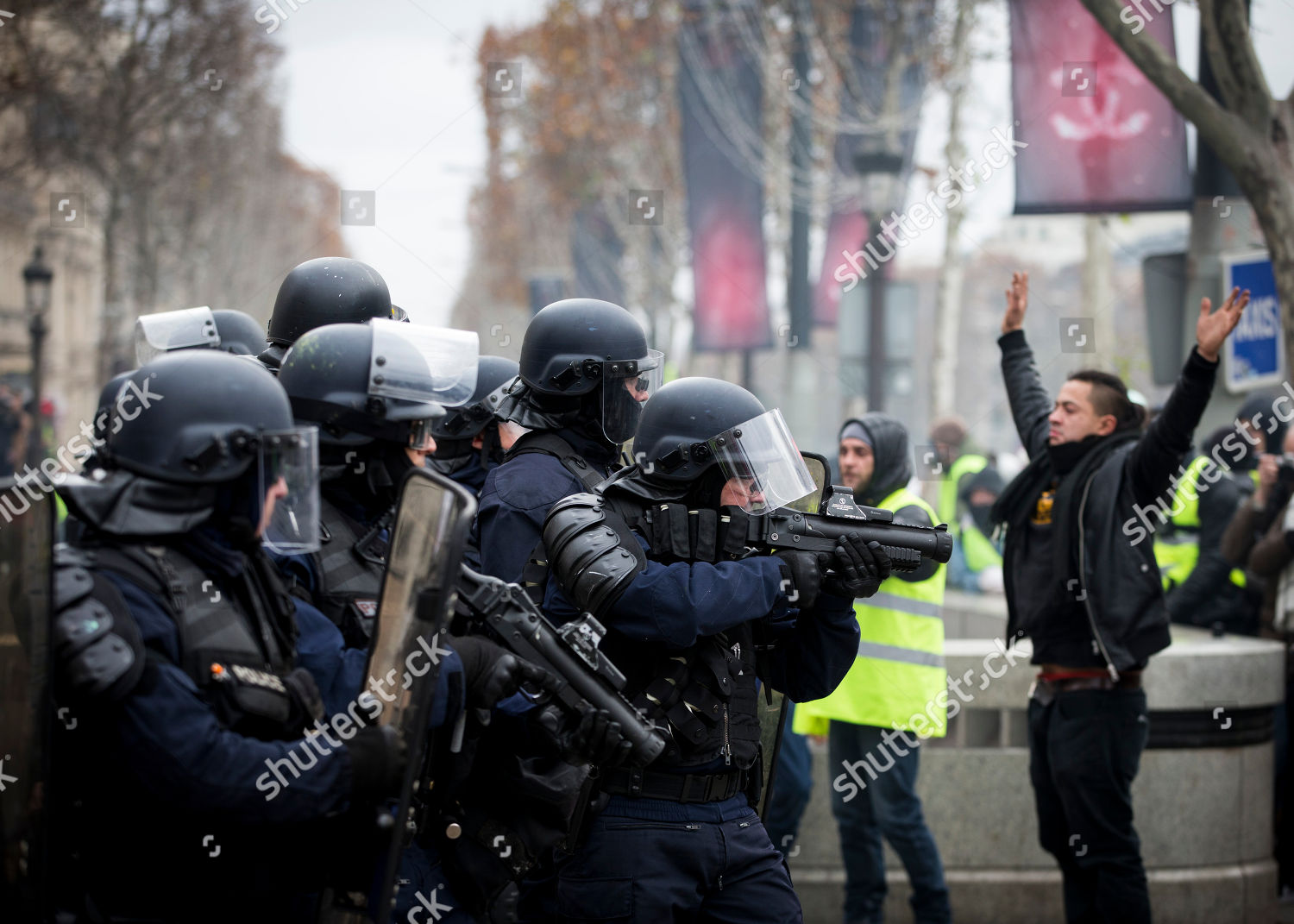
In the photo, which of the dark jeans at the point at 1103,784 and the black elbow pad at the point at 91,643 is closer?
the black elbow pad at the point at 91,643

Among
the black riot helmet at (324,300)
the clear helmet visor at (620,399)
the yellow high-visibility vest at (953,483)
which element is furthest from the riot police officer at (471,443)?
the yellow high-visibility vest at (953,483)

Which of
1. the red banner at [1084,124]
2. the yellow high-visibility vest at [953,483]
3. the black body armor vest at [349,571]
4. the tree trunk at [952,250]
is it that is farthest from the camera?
the tree trunk at [952,250]

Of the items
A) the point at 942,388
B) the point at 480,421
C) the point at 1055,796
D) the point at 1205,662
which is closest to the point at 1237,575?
the point at 1205,662

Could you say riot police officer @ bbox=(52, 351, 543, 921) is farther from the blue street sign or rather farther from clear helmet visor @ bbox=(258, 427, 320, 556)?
the blue street sign

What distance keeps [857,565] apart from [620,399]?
97 centimetres

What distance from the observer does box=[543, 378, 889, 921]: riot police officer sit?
9.80ft

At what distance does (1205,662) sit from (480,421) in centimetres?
290

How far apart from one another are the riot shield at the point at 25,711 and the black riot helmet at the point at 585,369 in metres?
1.84

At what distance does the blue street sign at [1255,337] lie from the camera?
27.0ft

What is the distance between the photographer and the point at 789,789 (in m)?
5.03

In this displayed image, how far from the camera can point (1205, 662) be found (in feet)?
17.2

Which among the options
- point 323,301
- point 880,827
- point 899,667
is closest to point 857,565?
point 323,301

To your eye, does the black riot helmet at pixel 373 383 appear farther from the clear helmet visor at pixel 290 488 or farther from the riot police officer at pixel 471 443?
the riot police officer at pixel 471 443

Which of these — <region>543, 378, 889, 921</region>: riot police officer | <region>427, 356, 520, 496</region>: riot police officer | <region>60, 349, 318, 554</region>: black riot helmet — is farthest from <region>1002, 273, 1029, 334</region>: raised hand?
<region>60, 349, 318, 554</region>: black riot helmet
